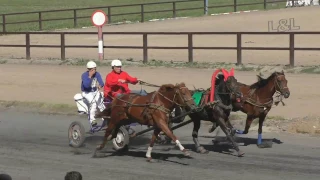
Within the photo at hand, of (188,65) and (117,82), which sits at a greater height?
(117,82)

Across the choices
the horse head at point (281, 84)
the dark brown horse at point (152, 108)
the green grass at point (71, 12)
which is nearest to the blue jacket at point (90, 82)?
the dark brown horse at point (152, 108)

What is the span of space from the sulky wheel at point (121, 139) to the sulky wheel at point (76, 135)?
0.78m

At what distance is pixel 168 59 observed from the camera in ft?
102

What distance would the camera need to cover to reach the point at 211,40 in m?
37.5

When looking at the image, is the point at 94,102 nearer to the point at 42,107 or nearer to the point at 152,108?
the point at 152,108

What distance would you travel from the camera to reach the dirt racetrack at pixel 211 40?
31297 millimetres

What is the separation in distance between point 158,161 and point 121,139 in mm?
1044

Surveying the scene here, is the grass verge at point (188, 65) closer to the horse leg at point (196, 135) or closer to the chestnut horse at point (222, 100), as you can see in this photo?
the horse leg at point (196, 135)

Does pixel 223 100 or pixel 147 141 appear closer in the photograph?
pixel 223 100

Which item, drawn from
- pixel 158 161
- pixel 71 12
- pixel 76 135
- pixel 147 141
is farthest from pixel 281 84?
pixel 71 12

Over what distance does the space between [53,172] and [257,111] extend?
146 inches

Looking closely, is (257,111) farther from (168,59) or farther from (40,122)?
(168,59)

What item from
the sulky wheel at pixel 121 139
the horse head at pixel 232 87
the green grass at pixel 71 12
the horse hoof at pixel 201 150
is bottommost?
the horse hoof at pixel 201 150

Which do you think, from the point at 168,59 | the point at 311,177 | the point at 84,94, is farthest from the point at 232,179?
the point at 168,59
